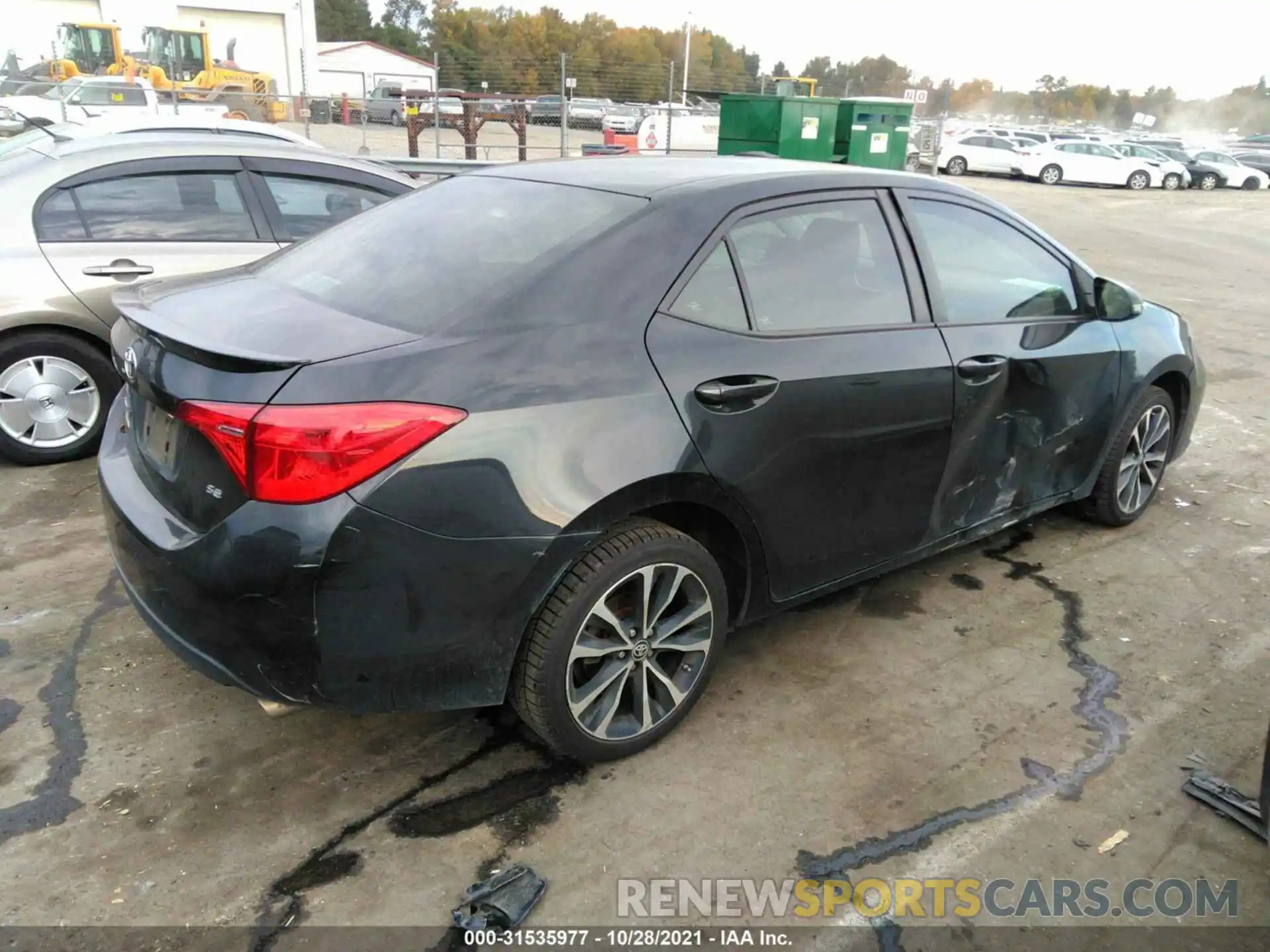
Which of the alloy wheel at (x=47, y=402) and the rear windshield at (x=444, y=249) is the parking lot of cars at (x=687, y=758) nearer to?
the rear windshield at (x=444, y=249)

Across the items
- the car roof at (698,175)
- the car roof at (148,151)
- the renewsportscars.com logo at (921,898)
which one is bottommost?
the renewsportscars.com logo at (921,898)

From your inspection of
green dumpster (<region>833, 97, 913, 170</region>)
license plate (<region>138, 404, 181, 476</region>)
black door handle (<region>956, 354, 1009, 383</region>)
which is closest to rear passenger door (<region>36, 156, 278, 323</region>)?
license plate (<region>138, 404, 181, 476</region>)

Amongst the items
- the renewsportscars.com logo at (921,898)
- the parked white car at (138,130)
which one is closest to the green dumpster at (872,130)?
the parked white car at (138,130)

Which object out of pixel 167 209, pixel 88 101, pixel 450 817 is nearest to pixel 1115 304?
pixel 450 817

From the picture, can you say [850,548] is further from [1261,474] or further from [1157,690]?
[1261,474]

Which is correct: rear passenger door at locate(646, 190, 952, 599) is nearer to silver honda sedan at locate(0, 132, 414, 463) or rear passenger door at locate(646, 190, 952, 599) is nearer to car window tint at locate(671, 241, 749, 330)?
car window tint at locate(671, 241, 749, 330)

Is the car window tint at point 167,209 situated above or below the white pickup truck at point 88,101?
below

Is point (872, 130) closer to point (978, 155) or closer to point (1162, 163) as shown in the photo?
point (978, 155)

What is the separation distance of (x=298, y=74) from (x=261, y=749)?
52247mm

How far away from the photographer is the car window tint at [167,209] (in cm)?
490

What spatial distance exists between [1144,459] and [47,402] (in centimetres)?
543

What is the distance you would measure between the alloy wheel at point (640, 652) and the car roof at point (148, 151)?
390cm

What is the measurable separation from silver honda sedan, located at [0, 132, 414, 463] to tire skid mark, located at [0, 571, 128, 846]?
1.82 metres

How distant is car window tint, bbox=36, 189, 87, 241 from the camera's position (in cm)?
475
